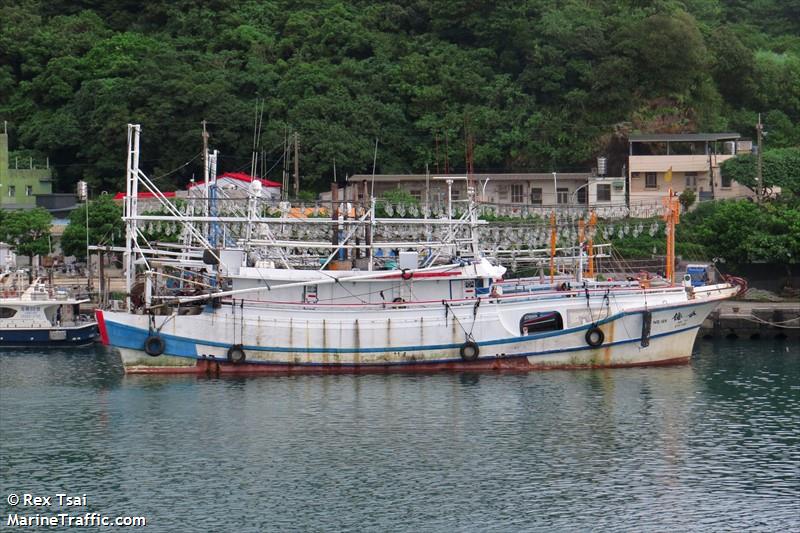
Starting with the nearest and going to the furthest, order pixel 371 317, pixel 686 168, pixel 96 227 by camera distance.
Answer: pixel 371 317 → pixel 96 227 → pixel 686 168

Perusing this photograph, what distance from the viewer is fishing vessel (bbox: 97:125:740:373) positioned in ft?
151

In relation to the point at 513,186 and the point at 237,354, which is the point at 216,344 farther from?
the point at 513,186

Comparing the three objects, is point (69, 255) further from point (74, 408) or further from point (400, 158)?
point (74, 408)

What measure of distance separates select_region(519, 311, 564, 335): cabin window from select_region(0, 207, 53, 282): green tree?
3134 cm

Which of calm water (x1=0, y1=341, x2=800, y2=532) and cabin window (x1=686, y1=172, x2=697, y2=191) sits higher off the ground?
cabin window (x1=686, y1=172, x2=697, y2=191)

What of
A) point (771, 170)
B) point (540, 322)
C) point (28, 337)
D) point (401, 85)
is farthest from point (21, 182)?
point (540, 322)

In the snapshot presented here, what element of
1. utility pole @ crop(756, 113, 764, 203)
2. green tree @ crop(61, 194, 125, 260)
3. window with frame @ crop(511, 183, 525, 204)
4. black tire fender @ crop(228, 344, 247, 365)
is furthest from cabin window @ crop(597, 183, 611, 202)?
black tire fender @ crop(228, 344, 247, 365)

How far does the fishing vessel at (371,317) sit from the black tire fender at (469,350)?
5 centimetres

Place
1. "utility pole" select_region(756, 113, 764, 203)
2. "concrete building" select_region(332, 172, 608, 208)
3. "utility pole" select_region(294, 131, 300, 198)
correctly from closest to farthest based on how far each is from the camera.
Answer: "utility pole" select_region(756, 113, 764, 203), "utility pole" select_region(294, 131, 300, 198), "concrete building" select_region(332, 172, 608, 208)

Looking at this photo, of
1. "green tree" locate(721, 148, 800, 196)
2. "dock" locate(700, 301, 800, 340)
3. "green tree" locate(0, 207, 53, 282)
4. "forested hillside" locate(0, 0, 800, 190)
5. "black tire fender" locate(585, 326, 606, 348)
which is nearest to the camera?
"black tire fender" locate(585, 326, 606, 348)

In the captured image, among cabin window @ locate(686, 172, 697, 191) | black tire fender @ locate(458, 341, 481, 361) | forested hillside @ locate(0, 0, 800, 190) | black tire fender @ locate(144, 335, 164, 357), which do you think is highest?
forested hillside @ locate(0, 0, 800, 190)

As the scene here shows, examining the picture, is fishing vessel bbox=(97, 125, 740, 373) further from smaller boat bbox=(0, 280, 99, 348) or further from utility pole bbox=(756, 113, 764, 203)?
utility pole bbox=(756, 113, 764, 203)

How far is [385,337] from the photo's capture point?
46156 millimetres

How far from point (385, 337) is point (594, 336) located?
7.20 metres
